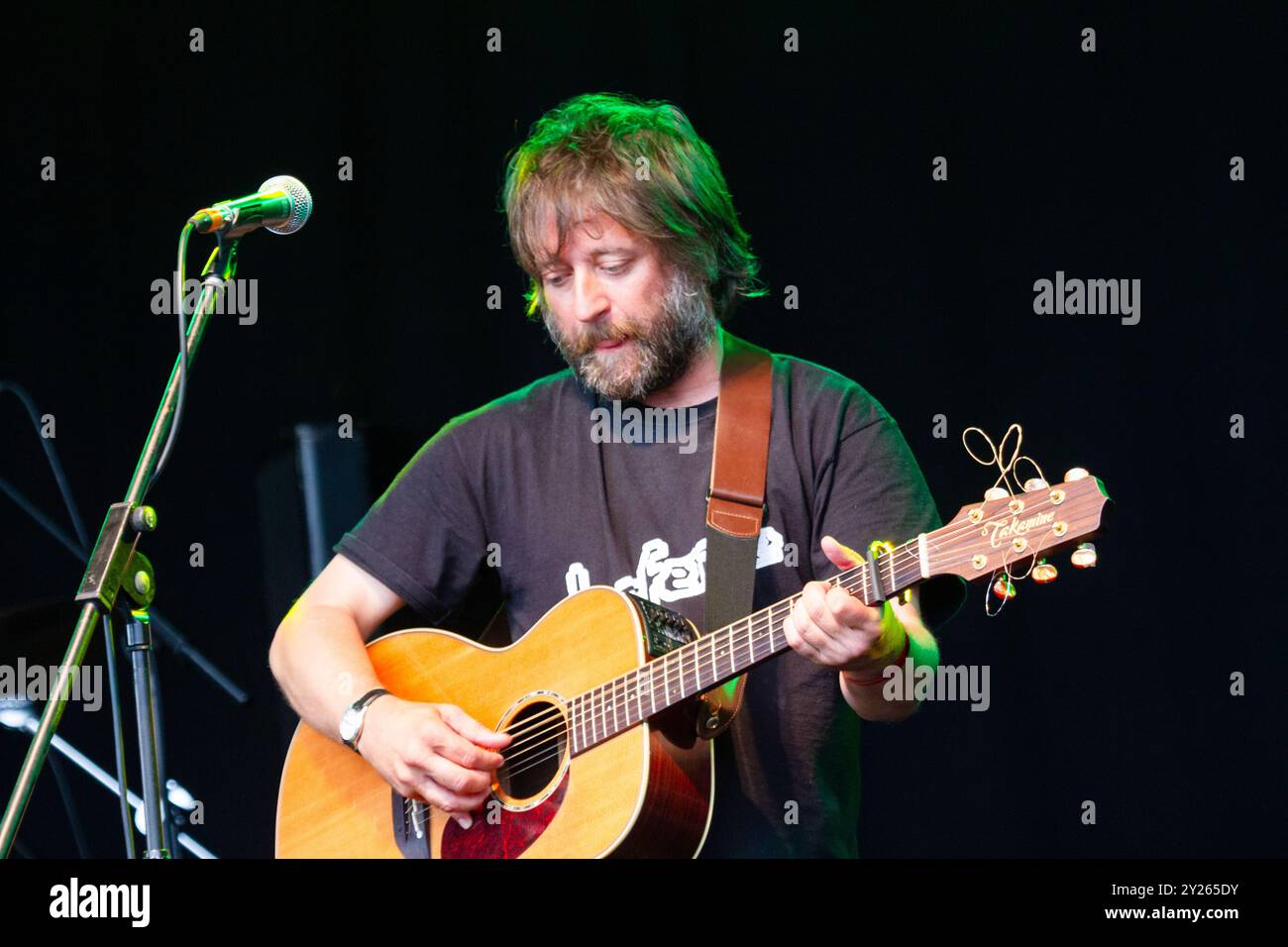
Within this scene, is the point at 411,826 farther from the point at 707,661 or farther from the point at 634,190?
the point at 634,190

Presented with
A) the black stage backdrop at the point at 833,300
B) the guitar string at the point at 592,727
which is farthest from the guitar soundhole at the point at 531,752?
the black stage backdrop at the point at 833,300

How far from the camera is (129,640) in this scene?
2.27 meters

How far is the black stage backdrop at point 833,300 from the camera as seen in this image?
3244 mm

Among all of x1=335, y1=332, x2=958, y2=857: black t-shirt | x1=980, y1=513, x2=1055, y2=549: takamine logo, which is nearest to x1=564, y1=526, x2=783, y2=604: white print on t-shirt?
x1=335, y1=332, x2=958, y2=857: black t-shirt

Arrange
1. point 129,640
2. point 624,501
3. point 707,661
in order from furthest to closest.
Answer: point 624,501, point 707,661, point 129,640

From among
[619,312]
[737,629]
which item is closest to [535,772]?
[737,629]

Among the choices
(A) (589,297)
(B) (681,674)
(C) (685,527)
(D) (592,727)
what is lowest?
(D) (592,727)

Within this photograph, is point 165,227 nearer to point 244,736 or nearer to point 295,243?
point 295,243

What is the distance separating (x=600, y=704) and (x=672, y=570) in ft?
1.12

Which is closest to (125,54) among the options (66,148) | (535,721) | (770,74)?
(66,148)

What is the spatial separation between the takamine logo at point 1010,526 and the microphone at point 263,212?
138 cm

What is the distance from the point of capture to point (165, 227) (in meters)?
3.94

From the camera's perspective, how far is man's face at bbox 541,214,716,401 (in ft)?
9.28

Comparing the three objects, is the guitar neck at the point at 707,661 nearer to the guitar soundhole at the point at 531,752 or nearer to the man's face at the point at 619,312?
the guitar soundhole at the point at 531,752
